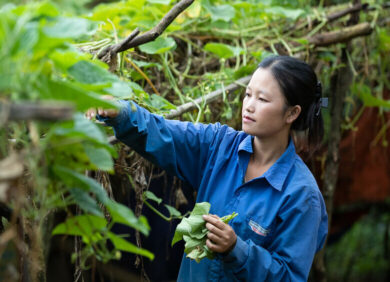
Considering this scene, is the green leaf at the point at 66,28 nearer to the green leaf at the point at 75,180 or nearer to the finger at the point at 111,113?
the green leaf at the point at 75,180

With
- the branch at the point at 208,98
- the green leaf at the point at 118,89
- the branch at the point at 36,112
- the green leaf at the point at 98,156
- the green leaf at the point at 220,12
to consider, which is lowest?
the branch at the point at 208,98

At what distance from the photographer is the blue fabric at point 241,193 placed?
1397mm

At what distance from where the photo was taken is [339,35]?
2393mm

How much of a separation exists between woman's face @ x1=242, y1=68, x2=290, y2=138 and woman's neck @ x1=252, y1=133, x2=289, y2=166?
4 cm

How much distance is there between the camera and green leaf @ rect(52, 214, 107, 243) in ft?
2.98

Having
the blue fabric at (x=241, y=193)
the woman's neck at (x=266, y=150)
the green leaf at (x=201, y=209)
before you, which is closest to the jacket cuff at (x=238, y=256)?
the blue fabric at (x=241, y=193)

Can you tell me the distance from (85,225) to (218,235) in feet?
1.49

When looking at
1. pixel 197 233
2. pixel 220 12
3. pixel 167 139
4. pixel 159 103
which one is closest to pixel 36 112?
pixel 197 233

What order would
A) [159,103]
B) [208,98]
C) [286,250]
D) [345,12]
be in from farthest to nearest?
[345,12] < [208,98] < [159,103] < [286,250]

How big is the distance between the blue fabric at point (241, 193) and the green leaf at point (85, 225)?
1.52ft

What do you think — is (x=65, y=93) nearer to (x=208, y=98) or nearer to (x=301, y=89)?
(x=301, y=89)

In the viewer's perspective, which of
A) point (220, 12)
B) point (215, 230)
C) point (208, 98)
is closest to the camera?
point (215, 230)

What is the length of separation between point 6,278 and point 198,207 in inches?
25.3

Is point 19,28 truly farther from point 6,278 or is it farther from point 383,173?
point 383,173
